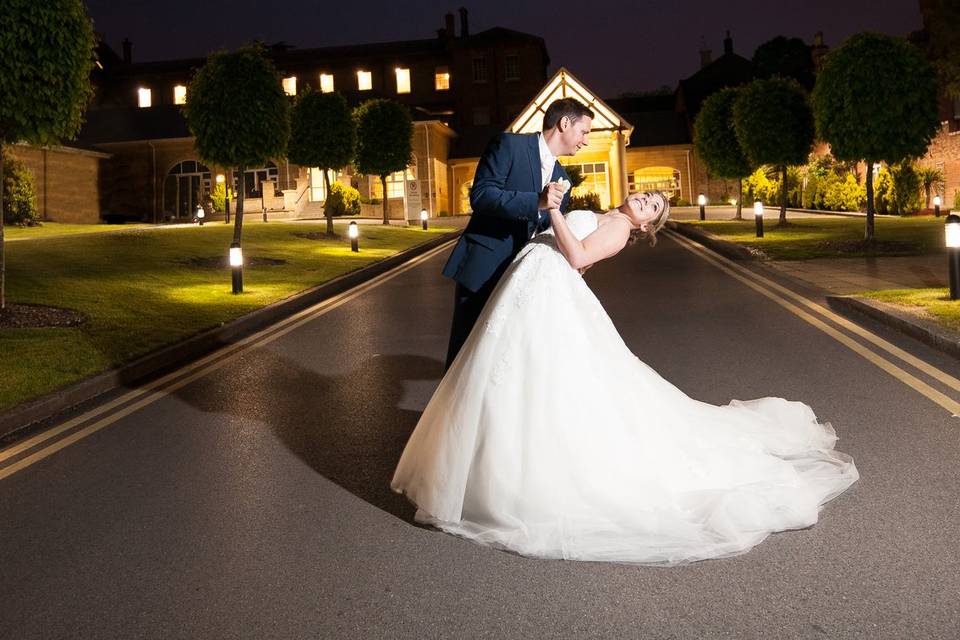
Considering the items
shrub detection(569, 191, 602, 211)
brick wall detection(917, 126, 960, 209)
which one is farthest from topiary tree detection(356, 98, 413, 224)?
brick wall detection(917, 126, 960, 209)

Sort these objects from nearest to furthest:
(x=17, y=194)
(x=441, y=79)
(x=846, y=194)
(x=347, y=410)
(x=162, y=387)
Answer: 1. (x=347, y=410)
2. (x=162, y=387)
3. (x=17, y=194)
4. (x=846, y=194)
5. (x=441, y=79)

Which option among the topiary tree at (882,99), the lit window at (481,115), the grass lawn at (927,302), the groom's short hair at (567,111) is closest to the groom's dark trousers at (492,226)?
the groom's short hair at (567,111)

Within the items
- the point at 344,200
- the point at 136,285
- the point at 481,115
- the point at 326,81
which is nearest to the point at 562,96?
the point at 344,200

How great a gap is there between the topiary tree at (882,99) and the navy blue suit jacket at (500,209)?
1776 cm

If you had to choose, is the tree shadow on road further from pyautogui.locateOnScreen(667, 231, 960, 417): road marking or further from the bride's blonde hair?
pyautogui.locateOnScreen(667, 231, 960, 417): road marking

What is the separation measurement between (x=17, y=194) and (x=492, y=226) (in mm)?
33936

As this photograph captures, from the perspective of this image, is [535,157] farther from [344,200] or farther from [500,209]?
[344,200]

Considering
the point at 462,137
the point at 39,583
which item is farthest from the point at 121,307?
the point at 462,137

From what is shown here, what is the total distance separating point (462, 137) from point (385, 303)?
155ft

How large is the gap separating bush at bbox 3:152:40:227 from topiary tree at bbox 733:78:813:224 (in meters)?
25.4

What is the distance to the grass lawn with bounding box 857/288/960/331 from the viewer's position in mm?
9891

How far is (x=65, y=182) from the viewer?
4606 centimetres

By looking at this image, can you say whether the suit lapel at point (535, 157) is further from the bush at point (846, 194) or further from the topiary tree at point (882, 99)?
the bush at point (846, 194)

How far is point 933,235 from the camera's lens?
2412 cm
